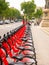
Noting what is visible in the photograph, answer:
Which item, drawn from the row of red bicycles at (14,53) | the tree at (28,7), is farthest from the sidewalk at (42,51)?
the tree at (28,7)

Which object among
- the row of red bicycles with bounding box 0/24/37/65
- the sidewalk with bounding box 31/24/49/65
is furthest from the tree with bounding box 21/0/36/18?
the row of red bicycles with bounding box 0/24/37/65

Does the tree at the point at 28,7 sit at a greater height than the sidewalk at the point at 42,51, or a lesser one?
lesser

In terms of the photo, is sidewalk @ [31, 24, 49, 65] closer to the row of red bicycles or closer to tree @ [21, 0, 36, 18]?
the row of red bicycles

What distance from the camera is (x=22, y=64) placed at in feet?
21.1

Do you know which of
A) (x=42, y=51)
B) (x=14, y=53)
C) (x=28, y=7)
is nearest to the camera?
(x=14, y=53)

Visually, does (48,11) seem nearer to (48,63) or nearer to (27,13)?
(27,13)

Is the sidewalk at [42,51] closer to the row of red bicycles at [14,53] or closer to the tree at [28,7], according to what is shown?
the row of red bicycles at [14,53]

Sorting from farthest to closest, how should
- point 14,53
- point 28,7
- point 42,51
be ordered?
1. point 28,7
2. point 42,51
3. point 14,53

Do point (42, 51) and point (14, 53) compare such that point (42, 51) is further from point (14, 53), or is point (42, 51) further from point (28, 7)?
point (28, 7)

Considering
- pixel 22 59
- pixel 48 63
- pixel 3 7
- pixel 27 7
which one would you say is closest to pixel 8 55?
pixel 22 59

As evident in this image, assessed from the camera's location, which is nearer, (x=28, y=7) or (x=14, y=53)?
(x=14, y=53)

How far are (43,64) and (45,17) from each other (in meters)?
64.2

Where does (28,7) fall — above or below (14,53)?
below

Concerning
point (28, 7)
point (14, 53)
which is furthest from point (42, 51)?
point (28, 7)
